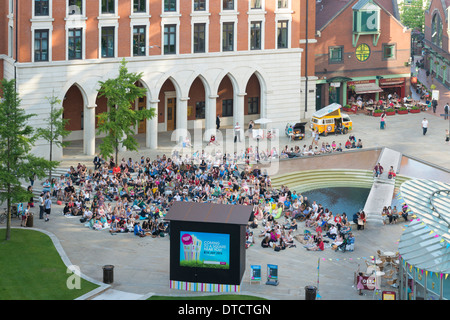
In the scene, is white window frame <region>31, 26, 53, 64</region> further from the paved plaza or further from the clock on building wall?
the clock on building wall

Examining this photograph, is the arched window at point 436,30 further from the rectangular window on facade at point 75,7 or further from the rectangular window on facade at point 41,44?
the rectangular window on facade at point 41,44

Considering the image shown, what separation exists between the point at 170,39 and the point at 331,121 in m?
15.4

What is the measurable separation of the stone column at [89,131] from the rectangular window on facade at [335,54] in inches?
1084

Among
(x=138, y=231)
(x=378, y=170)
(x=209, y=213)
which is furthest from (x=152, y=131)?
(x=209, y=213)

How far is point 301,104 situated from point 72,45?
2375 centimetres

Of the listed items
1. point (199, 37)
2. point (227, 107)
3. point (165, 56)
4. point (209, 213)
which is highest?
point (199, 37)

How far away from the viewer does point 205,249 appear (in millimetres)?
40562

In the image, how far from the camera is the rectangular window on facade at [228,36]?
70.8 metres

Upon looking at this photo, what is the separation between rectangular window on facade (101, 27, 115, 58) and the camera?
65.9 m

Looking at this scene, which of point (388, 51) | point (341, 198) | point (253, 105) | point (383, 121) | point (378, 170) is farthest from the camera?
point (388, 51)

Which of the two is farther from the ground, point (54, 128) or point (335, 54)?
point (335, 54)

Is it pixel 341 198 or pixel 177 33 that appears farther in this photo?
pixel 177 33

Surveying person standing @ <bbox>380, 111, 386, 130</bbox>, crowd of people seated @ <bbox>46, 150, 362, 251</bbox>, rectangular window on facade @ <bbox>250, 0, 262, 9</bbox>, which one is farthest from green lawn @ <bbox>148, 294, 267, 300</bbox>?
person standing @ <bbox>380, 111, 386, 130</bbox>

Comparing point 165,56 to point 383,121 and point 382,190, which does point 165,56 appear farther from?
point 383,121
